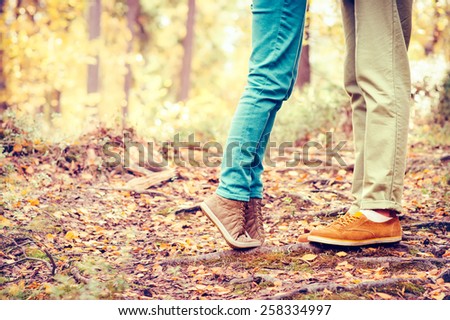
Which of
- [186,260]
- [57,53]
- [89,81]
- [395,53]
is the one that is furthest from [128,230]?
[89,81]

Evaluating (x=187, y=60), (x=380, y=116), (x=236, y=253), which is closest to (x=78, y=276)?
(x=236, y=253)

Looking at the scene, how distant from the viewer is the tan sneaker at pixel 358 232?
115 inches

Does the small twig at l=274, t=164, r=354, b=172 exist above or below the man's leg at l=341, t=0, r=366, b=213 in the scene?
below

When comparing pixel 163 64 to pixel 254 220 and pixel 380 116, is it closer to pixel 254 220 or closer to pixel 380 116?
pixel 254 220

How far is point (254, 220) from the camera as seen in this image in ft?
10.0

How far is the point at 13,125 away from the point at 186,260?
2.85m

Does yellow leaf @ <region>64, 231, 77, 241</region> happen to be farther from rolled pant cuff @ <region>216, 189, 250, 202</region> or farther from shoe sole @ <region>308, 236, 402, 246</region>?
shoe sole @ <region>308, 236, 402, 246</region>

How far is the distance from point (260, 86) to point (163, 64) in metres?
16.8

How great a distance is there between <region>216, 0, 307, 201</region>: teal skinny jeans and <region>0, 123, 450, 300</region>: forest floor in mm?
501

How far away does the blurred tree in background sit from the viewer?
7.17 m

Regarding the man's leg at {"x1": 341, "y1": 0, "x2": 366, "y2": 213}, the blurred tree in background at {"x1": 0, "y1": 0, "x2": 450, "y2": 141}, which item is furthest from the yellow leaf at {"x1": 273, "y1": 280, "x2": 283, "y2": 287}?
the blurred tree in background at {"x1": 0, "y1": 0, "x2": 450, "y2": 141}

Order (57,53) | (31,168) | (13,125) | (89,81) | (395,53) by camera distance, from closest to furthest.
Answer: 1. (395,53)
2. (31,168)
3. (13,125)
4. (57,53)
5. (89,81)
